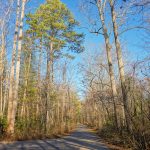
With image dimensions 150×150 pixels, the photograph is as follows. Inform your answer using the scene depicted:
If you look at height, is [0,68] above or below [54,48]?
below

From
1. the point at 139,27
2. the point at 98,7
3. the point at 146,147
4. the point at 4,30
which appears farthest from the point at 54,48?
the point at 146,147

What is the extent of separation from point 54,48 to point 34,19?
3.51 m

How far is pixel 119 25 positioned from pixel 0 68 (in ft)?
45.4

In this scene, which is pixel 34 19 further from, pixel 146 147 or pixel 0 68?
pixel 146 147

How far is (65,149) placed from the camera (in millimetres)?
10703

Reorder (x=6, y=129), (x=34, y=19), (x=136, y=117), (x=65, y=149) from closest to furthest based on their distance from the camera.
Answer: (x=136, y=117), (x=65, y=149), (x=6, y=129), (x=34, y=19)

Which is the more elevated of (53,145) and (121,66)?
(121,66)

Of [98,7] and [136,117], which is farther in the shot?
[98,7]

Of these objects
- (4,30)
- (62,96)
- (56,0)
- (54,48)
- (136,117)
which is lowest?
(136,117)

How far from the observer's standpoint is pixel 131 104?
1111 cm

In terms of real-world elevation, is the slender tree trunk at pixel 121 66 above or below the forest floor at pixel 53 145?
above

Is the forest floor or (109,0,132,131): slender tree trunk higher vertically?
(109,0,132,131): slender tree trunk

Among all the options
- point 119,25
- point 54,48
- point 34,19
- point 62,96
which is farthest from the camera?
point 62,96

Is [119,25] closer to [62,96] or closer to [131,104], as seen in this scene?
[131,104]
